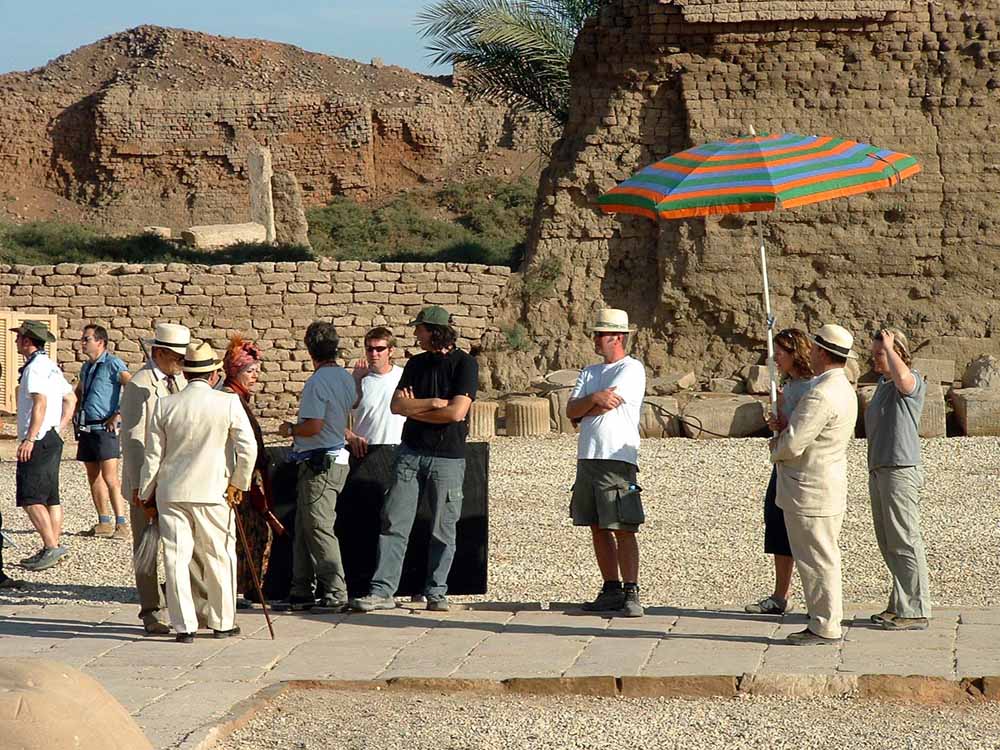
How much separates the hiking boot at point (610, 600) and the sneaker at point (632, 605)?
0.04m

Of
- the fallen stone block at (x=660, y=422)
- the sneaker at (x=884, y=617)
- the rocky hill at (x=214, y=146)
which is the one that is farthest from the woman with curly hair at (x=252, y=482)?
the rocky hill at (x=214, y=146)

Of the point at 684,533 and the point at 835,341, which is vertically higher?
the point at 835,341

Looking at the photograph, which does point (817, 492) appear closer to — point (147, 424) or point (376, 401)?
point (376, 401)

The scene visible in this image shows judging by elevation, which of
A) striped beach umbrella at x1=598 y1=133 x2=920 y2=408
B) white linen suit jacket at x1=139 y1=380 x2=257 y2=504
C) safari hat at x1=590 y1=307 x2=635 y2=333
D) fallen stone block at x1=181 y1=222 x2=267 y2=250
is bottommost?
white linen suit jacket at x1=139 y1=380 x2=257 y2=504

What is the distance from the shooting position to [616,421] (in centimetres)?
794

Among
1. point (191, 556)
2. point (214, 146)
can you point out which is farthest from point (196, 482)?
point (214, 146)

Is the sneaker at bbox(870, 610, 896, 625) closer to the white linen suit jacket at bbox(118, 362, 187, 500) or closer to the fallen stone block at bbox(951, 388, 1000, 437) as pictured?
the white linen suit jacket at bbox(118, 362, 187, 500)

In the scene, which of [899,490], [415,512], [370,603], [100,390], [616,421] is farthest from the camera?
[100,390]

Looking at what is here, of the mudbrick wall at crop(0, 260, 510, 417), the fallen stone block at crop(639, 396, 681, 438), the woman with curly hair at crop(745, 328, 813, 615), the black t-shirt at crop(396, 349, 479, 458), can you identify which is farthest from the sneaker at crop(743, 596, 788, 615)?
the mudbrick wall at crop(0, 260, 510, 417)

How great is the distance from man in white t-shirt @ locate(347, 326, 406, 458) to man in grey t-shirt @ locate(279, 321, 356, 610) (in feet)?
0.73

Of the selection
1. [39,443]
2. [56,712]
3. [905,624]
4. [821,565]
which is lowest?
[905,624]

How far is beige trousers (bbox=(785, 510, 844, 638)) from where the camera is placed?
7.03 meters

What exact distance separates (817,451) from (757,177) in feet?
5.98

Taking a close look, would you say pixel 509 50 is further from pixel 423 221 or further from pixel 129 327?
pixel 423 221
